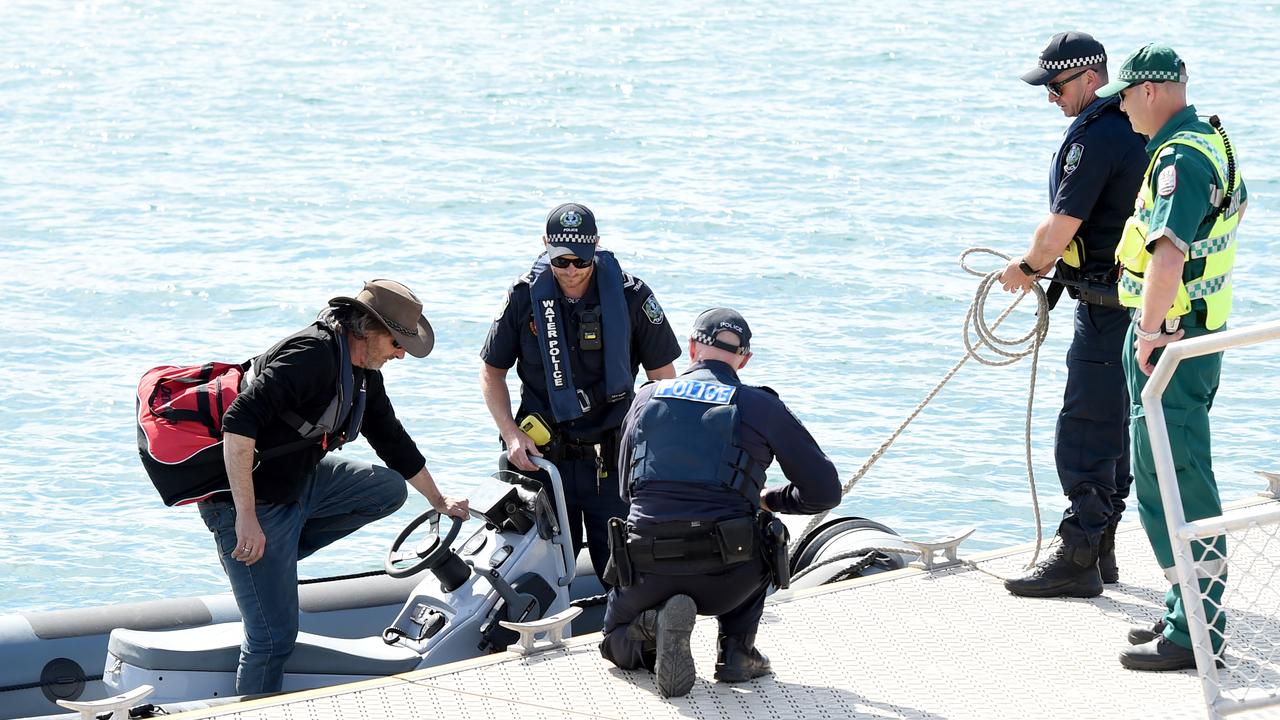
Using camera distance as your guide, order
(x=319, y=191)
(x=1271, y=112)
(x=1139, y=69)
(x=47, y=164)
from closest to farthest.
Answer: (x=1139, y=69)
(x=319, y=191)
(x=47, y=164)
(x=1271, y=112)

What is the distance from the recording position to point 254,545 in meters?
4.35

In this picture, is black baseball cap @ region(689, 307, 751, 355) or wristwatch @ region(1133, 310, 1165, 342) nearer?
wristwatch @ region(1133, 310, 1165, 342)

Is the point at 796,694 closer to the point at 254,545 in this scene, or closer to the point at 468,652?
the point at 468,652

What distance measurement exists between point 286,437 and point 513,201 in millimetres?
12237

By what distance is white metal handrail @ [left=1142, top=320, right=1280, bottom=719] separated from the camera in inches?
134

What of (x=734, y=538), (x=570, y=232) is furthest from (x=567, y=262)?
(x=734, y=538)

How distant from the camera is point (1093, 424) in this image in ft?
15.3

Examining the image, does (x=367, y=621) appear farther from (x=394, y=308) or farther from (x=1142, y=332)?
(x=1142, y=332)

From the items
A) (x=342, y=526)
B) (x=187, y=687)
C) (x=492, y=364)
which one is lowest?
(x=187, y=687)

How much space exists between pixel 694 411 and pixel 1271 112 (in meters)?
18.7

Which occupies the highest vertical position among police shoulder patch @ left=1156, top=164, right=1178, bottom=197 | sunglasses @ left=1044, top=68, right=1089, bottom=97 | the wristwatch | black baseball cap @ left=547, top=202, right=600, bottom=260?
sunglasses @ left=1044, top=68, right=1089, bottom=97

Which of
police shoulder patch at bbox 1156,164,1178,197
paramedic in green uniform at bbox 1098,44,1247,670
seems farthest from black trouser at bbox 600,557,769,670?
police shoulder patch at bbox 1156,164,1178,197

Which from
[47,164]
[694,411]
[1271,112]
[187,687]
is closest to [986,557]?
[694,411]

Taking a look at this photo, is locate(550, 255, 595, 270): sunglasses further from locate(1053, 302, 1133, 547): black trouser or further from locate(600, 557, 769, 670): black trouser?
locate(1053, 302, 1133, 547): black trouser
